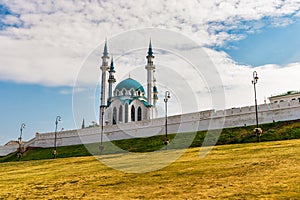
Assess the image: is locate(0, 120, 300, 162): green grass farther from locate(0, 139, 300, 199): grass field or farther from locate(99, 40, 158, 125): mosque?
locate(99, 40, 158, 125): mosque

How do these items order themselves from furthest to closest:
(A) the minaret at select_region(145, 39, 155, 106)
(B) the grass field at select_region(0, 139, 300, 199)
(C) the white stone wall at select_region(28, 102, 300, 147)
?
1. (A) the minaret at select_region(145, 39, 155, 106)
2. (C) the white stone wall at select_region(28, 102, 300, 147)
3. (B) the grass field at select_region(0, 139, 300, 199)

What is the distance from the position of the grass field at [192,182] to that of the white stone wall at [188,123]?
22567mm

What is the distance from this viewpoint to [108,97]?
103 meters

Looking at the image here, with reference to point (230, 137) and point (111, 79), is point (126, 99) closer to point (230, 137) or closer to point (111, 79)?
point (111, 79)

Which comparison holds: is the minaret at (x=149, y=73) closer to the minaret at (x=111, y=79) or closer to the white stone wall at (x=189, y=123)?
the minaret at (x=111, y=79)

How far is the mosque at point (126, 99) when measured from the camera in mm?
92375

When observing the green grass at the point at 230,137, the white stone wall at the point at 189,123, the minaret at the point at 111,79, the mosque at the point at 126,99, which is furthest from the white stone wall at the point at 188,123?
the minaret at the point at 111,79

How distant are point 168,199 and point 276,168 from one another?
7146 millimetres

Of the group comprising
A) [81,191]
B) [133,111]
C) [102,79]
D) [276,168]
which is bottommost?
[81,191]

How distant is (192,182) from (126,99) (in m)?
80.3

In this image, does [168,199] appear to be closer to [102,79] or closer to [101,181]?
[101,181]

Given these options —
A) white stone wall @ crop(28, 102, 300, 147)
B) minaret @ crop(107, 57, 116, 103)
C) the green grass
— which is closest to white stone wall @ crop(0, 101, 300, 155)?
white stone wall @ crop(28, 102, 300, 147)

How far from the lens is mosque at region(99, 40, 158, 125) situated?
303ft

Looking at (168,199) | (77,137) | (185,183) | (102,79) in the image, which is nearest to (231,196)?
(168,199)
